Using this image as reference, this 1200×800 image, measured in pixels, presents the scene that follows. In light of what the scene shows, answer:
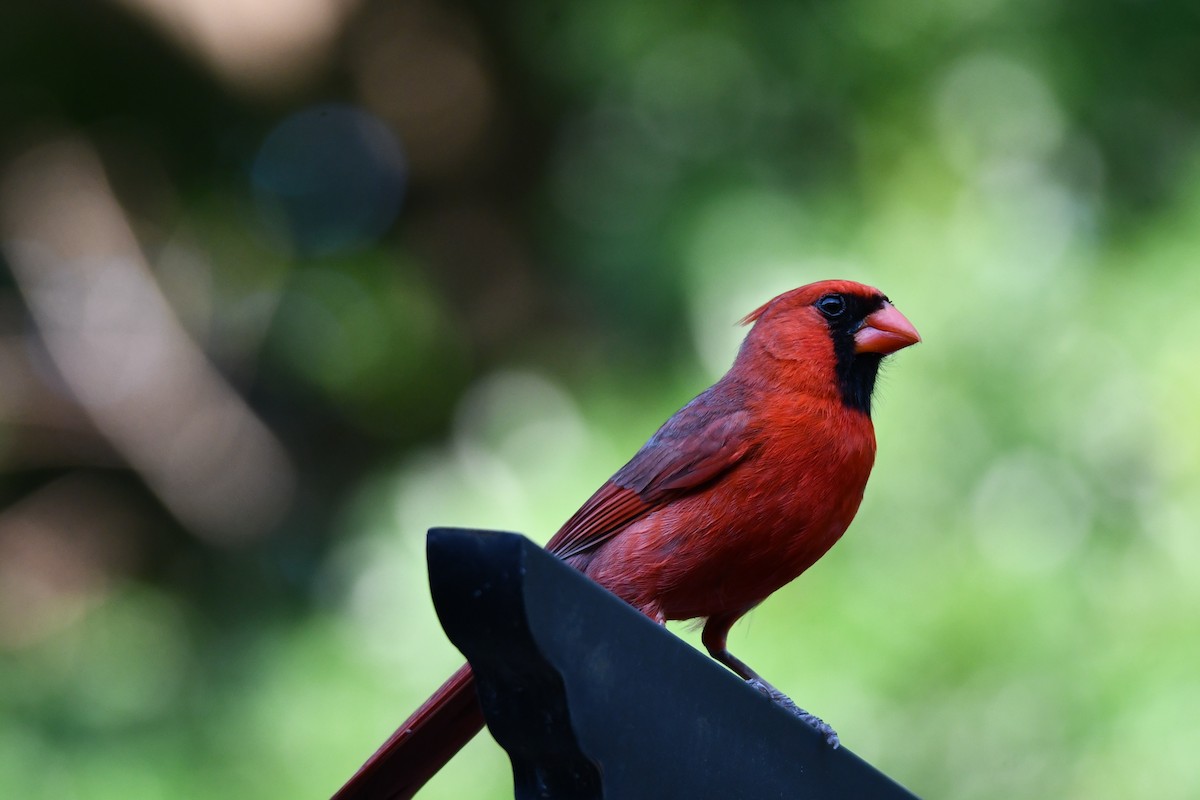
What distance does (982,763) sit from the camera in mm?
3062

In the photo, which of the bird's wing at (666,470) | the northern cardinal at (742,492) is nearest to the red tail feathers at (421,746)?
the northern cardinal at (742,492)

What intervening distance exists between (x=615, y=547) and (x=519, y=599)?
1.25m

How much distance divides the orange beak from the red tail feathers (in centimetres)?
98

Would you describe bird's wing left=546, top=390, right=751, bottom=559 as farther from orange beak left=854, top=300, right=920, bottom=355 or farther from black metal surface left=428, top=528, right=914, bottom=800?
black metal surface left=428, top=528, right=914, bottom=800

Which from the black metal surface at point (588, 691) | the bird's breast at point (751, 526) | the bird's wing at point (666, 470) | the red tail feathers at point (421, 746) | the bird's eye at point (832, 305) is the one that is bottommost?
the black metal surface at point (588, 691)

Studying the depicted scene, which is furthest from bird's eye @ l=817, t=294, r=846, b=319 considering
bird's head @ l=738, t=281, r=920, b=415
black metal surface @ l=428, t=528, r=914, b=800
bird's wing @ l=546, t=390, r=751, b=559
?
black metal surface @ l=428, t=528, r=914, b=800

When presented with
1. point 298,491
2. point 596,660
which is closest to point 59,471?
point 298,491

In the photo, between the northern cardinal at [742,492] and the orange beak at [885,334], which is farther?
the orange beak at [885,334]

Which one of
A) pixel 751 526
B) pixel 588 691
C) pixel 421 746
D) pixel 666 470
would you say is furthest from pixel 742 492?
pixel 588 691

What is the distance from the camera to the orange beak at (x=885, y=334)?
2518 mm

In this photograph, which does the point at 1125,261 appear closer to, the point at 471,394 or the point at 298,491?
the point at 471,394

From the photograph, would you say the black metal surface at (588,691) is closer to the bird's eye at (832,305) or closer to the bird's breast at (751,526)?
the bird's breast at (751,526)

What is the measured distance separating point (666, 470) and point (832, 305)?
0.49 metres

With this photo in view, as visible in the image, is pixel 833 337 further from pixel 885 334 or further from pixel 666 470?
pixel 666 470
